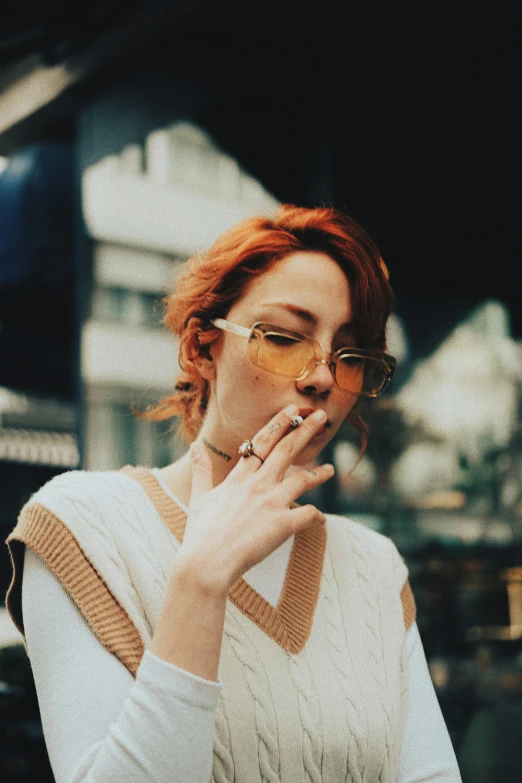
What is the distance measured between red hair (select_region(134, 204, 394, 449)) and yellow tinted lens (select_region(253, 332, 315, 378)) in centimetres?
15

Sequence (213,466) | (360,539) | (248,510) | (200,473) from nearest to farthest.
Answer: (248,510), (200,473), (213,466), (360,539)

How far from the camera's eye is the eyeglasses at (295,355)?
1.37 m

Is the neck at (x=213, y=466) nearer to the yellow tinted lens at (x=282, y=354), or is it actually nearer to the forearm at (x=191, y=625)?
the yellow tinted lens at (x=282, y=354)

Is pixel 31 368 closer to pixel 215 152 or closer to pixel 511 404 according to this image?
pixel 215 152

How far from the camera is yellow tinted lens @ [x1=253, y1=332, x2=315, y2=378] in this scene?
4.48 ft

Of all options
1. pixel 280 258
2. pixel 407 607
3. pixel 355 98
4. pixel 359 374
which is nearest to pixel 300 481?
pixel 359 374

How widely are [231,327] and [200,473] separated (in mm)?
360

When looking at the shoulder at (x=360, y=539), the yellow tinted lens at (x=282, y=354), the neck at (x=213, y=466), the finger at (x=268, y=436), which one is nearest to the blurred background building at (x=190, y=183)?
the shoulder at (x=360, y=539)

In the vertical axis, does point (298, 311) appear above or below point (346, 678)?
above

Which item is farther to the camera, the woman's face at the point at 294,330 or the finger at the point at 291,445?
the woman's face at the point at 294,330

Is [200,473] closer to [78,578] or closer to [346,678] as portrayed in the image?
[78,578]

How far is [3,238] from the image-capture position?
3783 mm

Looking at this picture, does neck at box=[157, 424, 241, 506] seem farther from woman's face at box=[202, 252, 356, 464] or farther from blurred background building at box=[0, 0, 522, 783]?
blurred background building at box=[0, 0, 522, 783]

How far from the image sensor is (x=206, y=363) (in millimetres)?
1534
